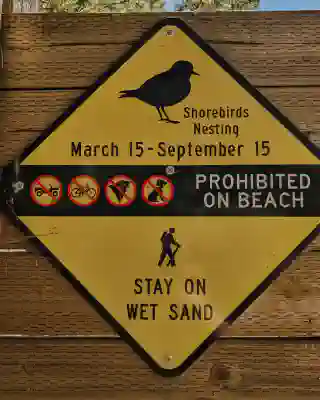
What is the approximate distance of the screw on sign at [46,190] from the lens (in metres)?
1.12

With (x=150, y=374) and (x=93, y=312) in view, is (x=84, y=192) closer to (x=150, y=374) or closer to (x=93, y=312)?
(x=93, y=312)

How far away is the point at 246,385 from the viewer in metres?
1.08

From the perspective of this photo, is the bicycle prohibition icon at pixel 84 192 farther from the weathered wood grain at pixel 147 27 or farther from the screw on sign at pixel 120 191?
the weathered wood grain at pixel 147 27

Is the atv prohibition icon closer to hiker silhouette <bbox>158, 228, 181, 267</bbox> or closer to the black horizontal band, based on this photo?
the black horizontal band

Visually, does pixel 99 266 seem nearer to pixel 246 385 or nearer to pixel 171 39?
pixel 246 385

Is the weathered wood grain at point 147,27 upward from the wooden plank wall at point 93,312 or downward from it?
upward

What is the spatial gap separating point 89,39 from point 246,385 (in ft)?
2.98

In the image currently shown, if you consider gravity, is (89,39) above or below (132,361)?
above

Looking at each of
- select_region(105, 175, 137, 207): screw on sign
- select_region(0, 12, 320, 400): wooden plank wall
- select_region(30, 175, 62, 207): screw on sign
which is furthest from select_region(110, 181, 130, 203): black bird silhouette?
select_region(0, 12, 320, 400): wooden plank wall

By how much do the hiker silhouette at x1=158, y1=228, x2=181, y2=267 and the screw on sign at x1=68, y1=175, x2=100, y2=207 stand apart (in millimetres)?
189

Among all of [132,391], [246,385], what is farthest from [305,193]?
[132,391]

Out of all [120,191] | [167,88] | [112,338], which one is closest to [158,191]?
[120,191]

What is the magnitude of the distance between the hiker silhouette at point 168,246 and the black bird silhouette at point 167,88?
0.97 ft

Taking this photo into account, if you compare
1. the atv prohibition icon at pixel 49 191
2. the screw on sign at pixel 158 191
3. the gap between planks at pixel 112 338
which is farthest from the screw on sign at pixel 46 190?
the gap between planks at pixel 112 338
